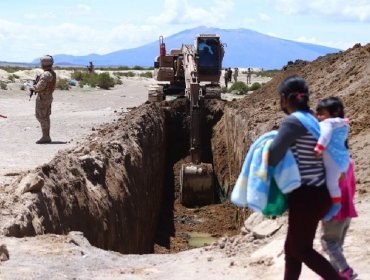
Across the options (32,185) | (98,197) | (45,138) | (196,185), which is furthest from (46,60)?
(32,185)

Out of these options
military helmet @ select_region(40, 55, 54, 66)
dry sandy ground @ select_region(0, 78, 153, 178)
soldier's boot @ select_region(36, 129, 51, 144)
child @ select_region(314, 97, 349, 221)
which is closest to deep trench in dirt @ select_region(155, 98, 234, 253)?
dry sandy ground @ select_region(0, 78, 153, 178)

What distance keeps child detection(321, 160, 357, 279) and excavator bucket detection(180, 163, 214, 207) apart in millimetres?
12290

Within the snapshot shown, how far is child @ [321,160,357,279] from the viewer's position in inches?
204

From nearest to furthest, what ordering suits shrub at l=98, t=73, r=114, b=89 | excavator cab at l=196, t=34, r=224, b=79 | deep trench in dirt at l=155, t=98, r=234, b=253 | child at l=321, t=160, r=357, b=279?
child at l=321, t=160, r=357, b=279, deep trench in dirt at l=155, t=98, r=234, b=253, excavator cab at l=196, t=34, r=224, b=79, shrub at l=98, t=73, r=114, b=89

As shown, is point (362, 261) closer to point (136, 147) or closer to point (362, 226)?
point (362, 226)

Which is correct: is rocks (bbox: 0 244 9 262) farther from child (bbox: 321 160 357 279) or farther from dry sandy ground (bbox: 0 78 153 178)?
dry sandy ground (bbox: 0 78 153 178)

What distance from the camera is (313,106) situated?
56.5ft

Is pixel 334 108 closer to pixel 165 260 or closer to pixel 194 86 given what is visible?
pixel 165 260

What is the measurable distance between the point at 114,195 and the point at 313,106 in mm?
7581

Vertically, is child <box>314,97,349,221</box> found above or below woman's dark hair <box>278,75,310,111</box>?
below

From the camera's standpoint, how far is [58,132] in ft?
62.5

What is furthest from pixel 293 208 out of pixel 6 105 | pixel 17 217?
pixel 6 105

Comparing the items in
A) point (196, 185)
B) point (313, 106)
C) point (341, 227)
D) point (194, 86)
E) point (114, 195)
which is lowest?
point (196, 185)

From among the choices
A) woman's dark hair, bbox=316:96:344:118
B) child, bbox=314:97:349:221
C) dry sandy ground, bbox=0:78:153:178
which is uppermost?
woman's dark hair, bbox=316:96:344:118
